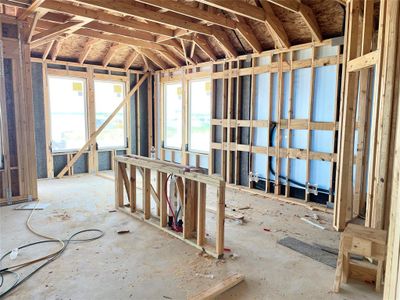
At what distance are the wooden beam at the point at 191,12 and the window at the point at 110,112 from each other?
4344 mm

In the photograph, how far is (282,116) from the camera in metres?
5.82

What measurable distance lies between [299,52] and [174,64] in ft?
12.0

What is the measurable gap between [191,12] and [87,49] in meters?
3.75

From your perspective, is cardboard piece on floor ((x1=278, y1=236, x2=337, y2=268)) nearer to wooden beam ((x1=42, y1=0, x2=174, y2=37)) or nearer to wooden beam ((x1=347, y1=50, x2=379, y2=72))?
wooden beam ((x1=347, y1=50, x2=379, y2=72))

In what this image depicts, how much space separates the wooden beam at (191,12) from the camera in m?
4.36

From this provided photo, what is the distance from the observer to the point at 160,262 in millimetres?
3156

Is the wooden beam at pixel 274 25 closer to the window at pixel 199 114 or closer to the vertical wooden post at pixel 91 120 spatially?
the window at pixel 199 114

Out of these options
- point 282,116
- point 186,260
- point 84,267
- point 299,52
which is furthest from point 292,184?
point 84,267

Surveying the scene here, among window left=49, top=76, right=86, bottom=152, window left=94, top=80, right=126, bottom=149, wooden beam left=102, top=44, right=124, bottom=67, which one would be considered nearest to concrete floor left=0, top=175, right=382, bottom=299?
window left=49, top=76, right=86, bottom=152

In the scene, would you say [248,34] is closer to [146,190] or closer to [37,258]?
[146,190]

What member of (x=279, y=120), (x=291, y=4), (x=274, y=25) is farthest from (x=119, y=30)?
(x=279, y=120)

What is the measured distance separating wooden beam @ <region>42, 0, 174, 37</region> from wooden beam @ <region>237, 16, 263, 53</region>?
5.04 ft

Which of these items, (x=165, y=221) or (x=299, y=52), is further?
(x=299, y=52)

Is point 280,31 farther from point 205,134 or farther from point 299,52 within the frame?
point 205,134
